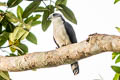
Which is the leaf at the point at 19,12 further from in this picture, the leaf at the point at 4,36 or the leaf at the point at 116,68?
the leaf at the point at 116,68

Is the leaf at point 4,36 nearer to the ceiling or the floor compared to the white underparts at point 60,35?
nearer to the ceiling

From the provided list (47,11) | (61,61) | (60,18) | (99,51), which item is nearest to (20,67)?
(61,61)

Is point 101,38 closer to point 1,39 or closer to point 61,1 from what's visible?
point 61,1

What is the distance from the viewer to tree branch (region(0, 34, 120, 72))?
1.46 meters

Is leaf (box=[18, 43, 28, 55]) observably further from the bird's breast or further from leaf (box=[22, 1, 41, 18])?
the bird's breast

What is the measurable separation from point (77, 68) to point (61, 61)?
1834 mm

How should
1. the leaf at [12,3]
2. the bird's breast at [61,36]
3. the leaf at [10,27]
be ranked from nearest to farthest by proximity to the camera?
the leaf at [12,3], the leaf at [10,27], the bird's breast at [61,36]

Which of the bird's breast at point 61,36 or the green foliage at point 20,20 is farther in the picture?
the bird's breast at point 61,36

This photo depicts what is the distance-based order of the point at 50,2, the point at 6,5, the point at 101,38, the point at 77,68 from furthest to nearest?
the point at 77,68
the point at 6,5
the point at 50,2
the point at 101,38

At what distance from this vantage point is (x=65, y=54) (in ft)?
5.65

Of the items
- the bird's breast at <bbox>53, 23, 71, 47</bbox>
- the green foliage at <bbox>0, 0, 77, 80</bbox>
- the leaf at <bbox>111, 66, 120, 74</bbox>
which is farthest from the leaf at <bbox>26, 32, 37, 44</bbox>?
→ the bird's breast at <bbox>53, 23, 71, 47</bbox>

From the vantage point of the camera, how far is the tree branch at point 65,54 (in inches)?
57.5

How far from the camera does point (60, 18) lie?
4.54m

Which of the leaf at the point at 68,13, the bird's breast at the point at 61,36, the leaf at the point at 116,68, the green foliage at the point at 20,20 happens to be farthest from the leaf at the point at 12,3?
the bird's breast at the point at 61,36
